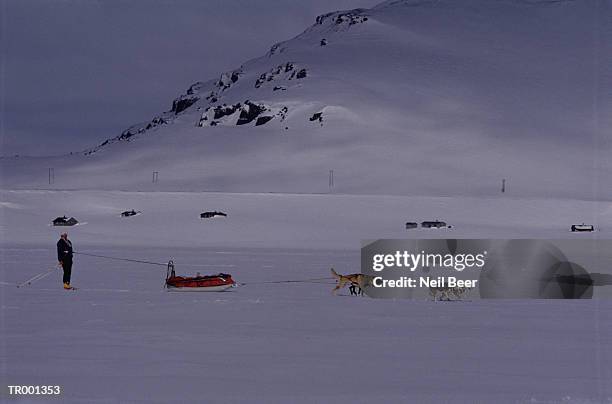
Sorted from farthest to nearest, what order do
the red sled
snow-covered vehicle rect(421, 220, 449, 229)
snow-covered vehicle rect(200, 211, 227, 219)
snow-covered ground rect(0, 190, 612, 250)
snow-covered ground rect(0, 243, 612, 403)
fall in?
snow-covered vehicle rect(200, 211, 227, 219) < snow-covered vehicle rect(421, 220, 449, 229) < snow-covered ground rect(0, 190, 612, 250) < the red sled < snow-covered ground rect(0, 243, 612, 403)

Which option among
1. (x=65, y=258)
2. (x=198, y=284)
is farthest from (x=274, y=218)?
(x=198, y=284)

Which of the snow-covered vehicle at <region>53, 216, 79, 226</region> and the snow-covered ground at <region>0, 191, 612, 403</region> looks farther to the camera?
the snow-covered vehicle at <region>53, 216, 79, 226</region>

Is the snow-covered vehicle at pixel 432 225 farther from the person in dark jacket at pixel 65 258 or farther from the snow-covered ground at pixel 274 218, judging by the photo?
the person in dark jacket at pixel 65 258

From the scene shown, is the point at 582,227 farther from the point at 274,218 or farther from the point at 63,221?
the point at 63,221

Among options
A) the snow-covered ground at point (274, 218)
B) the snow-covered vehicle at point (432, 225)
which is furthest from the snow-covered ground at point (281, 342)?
the snow-covered vehicle at point (432, 225)

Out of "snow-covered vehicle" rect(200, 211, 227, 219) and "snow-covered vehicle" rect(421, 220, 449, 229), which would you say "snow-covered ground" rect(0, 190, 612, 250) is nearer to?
"snow-covered vehicle" rect(421, 220, 449, 229)

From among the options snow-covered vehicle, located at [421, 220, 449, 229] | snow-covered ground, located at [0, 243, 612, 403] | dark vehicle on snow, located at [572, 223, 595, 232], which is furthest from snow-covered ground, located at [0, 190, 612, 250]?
snow-covered ground, located at [0, 243, 612, 403]

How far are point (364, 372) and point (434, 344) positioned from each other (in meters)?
3.59

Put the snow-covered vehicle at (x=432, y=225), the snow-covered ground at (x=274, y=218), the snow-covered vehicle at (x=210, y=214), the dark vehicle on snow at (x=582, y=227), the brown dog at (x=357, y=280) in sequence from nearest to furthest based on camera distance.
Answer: the brown dog at (x=357, y=280) → the snow-covered ground at (x=274, y=218) → the snow-covered vehicle at (x=432, y=225) → the dark vehicle on snow at (x=582, y=227) → the snow-covered vehicle at (x=210, y=214)

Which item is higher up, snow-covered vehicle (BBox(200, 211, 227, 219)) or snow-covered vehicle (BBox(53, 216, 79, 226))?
snow-covered vehicle (BBox(200, 211, 227, 219))

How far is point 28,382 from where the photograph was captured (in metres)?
16.3

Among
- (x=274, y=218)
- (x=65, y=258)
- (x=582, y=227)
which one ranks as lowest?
(x=65, y=258)

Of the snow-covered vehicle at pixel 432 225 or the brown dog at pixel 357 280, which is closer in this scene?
the brown dog at pixel 357 280

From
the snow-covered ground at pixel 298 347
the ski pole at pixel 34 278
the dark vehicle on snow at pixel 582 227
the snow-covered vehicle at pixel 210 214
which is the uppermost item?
the snow-covered vehicle at pixel 210 214
